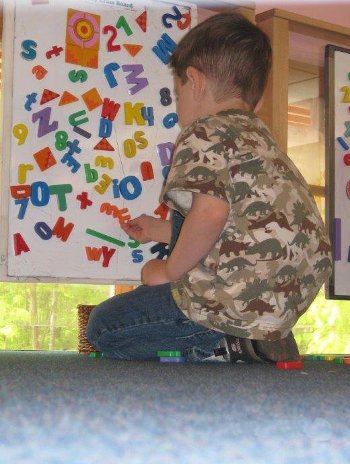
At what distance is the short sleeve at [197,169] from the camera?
1301mm

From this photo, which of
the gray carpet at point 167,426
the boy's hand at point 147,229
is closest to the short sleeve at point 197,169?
the boy's hand at point 147,229

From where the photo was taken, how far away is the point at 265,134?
1.46m

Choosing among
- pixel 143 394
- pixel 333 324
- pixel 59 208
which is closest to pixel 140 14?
pixel 59 208

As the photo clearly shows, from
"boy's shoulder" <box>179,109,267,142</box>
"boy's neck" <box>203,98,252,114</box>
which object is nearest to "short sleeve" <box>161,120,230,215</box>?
"boy's shoulder" <box>179,109,267,142</box>

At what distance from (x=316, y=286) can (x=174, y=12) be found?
42.0 inches

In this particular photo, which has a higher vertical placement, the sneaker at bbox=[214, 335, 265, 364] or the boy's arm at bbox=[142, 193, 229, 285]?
the boy's arm at bbox=[142, 193, 229, 285]

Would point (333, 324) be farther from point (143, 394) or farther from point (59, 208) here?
point (143, 394)

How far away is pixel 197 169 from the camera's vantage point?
1.32 m

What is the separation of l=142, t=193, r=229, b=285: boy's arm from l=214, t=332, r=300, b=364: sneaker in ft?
0.61

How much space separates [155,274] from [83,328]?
0.67 metres

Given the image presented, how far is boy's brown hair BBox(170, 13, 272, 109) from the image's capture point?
146 centimetres

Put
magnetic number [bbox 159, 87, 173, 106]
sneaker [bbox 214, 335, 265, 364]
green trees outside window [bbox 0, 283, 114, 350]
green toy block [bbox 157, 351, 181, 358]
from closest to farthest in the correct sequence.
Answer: sneaker [bbox 214, 335, 265, 364], green toy block [bbox 157, 351, 181, 358], magnetic number [bbox 159, 87, 173, 106], green trees outside window [bbox 0, 283, 114, 350]

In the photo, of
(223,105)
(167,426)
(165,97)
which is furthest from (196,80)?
(167,426)

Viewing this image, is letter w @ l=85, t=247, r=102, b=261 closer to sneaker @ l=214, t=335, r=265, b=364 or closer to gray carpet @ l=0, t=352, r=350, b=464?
sneaker @ l=214, t=335, r=265, b=364
